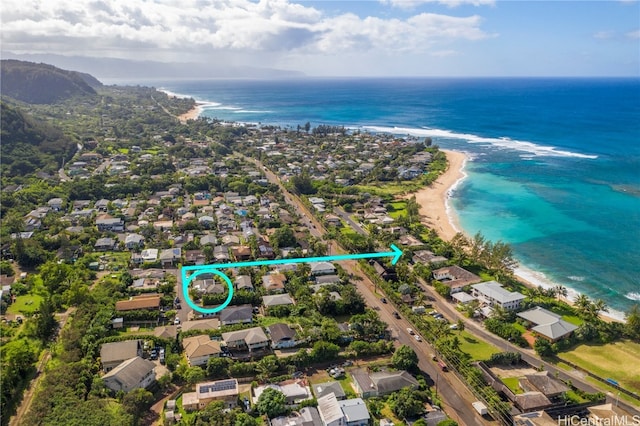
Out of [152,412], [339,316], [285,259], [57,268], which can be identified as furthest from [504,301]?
[57,268]

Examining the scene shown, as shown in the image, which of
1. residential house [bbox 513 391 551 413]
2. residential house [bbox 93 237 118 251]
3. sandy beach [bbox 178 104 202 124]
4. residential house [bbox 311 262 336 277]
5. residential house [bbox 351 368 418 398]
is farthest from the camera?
sandy beach [bbox 178 104 202 124]

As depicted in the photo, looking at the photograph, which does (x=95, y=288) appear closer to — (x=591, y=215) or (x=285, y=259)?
(x=285, y=259)

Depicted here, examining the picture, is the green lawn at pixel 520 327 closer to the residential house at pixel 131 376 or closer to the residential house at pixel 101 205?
the residential house at pixel 131 376

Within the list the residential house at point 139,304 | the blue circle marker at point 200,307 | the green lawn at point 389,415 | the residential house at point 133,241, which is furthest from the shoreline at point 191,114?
the green lawn at point 389,415

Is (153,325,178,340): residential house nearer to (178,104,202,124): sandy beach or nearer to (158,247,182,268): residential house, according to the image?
(158,247,182,268): residential house

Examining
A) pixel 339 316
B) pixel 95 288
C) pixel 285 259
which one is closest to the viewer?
pixel 339 316

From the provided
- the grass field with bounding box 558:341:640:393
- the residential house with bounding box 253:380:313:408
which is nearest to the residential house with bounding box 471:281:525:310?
the grass field with bounding box 558:341:640:393
